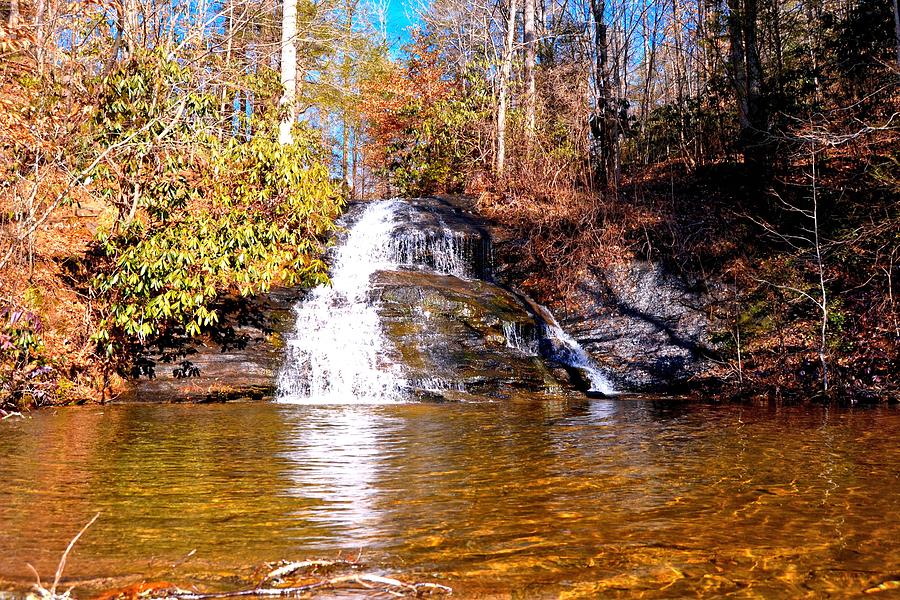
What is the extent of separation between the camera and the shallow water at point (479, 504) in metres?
3.24

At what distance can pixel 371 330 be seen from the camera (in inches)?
508

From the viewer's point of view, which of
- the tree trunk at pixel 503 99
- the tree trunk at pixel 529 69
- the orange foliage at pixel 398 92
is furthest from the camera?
the orange foliage at pixel 398 92

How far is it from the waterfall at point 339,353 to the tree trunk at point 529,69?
917cm

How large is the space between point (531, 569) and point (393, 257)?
14069 millimetres

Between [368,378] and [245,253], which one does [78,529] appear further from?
[368,378]

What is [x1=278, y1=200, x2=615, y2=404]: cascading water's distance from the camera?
11914 millimetres

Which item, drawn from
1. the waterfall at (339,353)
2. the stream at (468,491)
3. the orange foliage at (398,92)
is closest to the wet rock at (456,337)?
the stream at (468,491)

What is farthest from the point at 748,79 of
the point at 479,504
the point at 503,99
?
the point at 479,504

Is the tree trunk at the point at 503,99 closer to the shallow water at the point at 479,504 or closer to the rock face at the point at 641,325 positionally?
the rock face at the point at 641,325

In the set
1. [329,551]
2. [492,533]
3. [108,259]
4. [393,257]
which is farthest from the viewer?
[393,257]

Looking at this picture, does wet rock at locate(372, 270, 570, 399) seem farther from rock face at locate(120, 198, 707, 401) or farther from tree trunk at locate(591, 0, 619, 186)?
tree trunk at locate(591, 0, 619, 186)

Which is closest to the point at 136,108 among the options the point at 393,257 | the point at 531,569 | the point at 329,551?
the point at 393,257

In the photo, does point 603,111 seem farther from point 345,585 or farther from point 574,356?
point 345,585

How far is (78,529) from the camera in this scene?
3.89m
